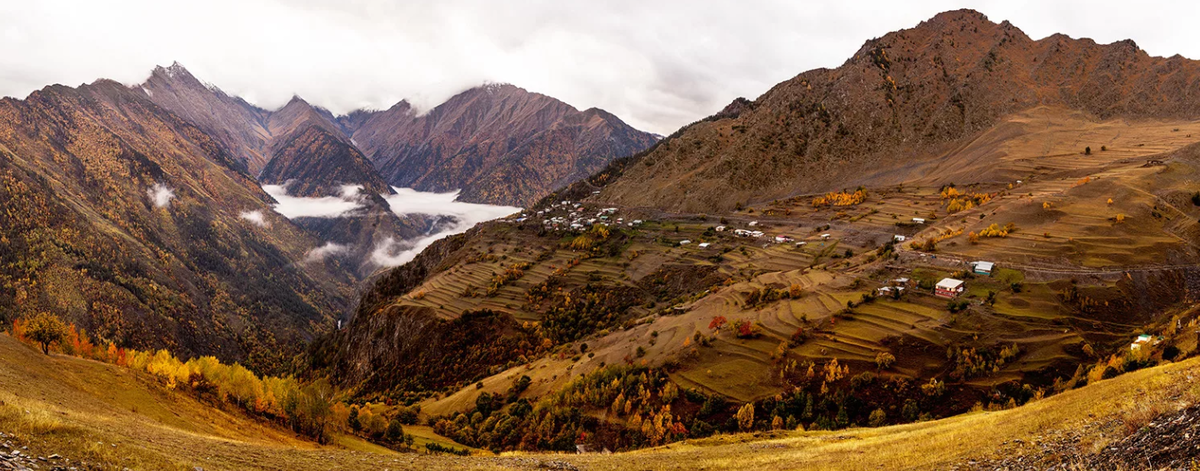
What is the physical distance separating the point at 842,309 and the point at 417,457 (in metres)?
67.0

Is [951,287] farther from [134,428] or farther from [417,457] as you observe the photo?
[134,428]

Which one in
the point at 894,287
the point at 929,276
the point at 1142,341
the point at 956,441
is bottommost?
the point at 1142,341

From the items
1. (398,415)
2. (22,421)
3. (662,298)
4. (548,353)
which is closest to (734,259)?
(662,298)

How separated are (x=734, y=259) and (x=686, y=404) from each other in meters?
73.0

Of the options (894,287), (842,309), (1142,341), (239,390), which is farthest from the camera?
(894,287)

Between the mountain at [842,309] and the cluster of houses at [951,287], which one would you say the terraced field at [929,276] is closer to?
the mountain at [842,309]

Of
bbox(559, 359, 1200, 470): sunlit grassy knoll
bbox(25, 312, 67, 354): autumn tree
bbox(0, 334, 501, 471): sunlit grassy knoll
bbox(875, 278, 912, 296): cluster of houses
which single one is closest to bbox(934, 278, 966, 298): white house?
bbox(875, 278, 912, 296): cluster of houses

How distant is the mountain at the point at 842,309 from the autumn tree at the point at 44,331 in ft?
172

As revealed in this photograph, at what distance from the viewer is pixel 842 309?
258ft

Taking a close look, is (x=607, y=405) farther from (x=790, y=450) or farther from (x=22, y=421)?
(x=22, y=421)

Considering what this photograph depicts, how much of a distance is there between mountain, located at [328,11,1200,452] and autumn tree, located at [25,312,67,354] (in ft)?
172

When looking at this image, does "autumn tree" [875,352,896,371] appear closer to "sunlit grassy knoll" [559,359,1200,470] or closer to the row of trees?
"sunlit grassy knoll" [559,359,1200,470]

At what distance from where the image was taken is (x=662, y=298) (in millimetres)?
130875

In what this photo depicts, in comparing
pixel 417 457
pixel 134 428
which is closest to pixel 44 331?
pixel 134 428
